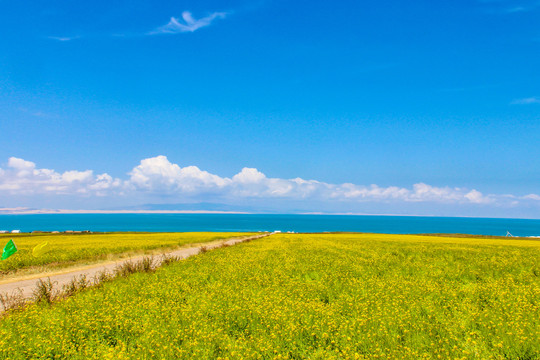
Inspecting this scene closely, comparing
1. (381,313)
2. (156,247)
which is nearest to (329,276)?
(381,313)

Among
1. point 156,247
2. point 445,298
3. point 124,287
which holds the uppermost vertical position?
point 445,298

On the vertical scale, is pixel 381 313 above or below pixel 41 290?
above

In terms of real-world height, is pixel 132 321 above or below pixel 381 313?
below

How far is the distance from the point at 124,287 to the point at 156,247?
27255 mm

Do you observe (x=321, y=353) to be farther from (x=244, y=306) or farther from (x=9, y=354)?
(x=9, y=354)

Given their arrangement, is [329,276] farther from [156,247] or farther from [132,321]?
[156,247]

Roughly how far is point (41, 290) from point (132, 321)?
6.12m

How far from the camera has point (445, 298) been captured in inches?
437

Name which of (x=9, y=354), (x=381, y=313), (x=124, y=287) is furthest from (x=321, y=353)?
(x=124, y=287)

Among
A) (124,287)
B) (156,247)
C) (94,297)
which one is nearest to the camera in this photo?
(94,297)

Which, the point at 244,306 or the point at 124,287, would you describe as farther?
the point at 124,287

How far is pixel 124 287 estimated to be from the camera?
12930mm

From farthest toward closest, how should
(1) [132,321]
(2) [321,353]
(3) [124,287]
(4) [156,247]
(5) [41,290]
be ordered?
1. (4) [156,247]
2. (3) [124,287]
3. (5) [41,290]
4. (1) [132,321]
5. (2) [321,353]

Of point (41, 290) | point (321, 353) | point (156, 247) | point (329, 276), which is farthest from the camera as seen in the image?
Answer: point (156, 247)
